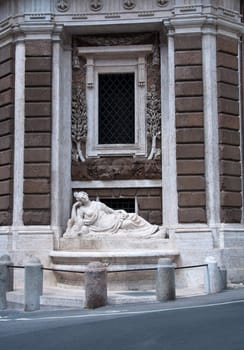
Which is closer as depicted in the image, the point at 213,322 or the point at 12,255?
the point at 213,322

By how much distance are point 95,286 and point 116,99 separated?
27.4ft

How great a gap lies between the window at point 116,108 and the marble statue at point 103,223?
2.52 metres

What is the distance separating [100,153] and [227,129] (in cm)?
420

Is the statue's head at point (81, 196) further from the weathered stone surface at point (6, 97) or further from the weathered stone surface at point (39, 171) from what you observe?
the weathered stone surface at point (6, 97)

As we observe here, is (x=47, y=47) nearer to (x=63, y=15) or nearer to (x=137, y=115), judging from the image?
(x=63, y=15)

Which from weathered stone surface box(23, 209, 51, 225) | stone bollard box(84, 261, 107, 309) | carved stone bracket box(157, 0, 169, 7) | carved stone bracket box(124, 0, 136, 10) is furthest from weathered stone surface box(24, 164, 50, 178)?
carved stone bracket box(157, 0, 169, 7)

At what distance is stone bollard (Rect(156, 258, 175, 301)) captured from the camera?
14812 mm

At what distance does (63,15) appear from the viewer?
20.0 meters

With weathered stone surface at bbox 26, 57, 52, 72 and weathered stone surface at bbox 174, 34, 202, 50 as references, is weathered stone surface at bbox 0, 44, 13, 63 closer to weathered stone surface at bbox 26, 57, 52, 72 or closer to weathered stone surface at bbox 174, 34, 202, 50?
weathered stone surface at bbox 26, 57, 52, 72

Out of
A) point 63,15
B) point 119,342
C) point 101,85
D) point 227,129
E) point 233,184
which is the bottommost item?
point 119,342

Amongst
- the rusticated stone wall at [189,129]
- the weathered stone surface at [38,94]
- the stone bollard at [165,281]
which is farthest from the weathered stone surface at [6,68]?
the stone bollard at [165,281]

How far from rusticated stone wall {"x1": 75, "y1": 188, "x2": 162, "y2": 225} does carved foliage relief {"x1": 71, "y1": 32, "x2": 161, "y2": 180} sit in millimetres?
433

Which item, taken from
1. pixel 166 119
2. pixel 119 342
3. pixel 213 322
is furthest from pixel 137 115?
pixel 119 342

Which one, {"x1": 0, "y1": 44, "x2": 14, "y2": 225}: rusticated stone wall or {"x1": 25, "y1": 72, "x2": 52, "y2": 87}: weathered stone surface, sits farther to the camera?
{"x1": 25, "y1": 72, "x2": 52, "y2": 87}: weathered stone surface
